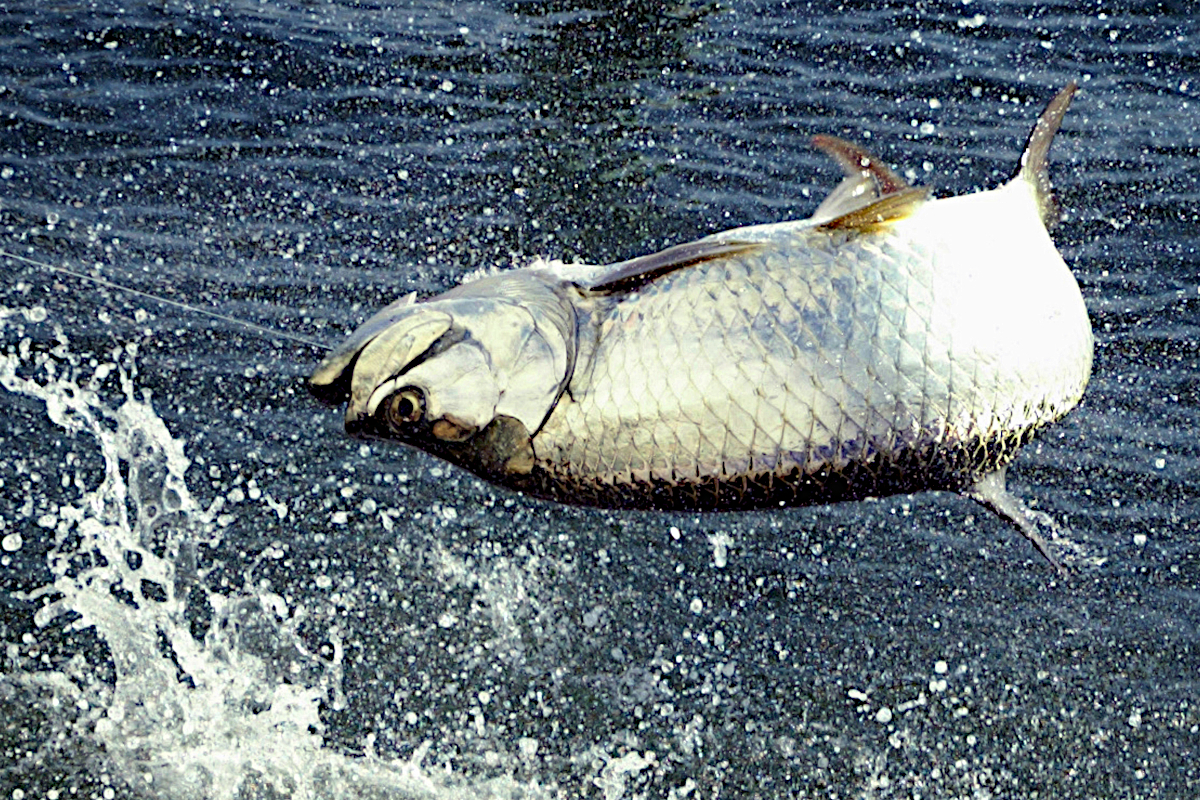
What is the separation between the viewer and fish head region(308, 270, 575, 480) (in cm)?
291

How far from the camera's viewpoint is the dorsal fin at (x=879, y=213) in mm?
3012

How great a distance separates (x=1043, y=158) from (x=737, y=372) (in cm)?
126

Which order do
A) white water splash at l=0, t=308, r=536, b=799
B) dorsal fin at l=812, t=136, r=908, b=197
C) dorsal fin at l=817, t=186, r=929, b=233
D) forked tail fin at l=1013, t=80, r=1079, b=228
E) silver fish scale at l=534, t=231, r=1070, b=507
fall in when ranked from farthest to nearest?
white water splash at l=0, t=308, r=536, b=799, forked tail fin at l=1013, t=80, r=1079, b=228, dorsal fin at l=812, t=136, r=908, b=197, dorsal fin at l=817, t=186, r=929, b=233, silver fish scale at l=534, t=231, r=1070, b=507

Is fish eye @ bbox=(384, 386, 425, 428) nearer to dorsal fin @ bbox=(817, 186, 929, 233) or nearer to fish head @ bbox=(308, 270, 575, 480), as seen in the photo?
fish head @ bbox=(308, 270, 575, 480)

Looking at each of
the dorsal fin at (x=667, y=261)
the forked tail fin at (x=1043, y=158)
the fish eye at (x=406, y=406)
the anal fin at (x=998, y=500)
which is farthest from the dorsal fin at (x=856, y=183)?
the fish eye at (x=406, y=406)

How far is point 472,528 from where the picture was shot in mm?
5160

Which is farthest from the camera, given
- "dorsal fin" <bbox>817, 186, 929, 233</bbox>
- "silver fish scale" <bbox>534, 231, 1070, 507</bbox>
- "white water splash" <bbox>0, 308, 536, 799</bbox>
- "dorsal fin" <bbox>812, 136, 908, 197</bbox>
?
"white water splash" <bbox>0, 308, 536, 799</bbox>

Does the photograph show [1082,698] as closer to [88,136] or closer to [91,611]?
[91,611]

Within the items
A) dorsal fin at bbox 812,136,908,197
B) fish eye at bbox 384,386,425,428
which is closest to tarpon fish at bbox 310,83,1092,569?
fish eye at bbox 384,386,425,428

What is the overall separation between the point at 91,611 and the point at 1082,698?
152 inches

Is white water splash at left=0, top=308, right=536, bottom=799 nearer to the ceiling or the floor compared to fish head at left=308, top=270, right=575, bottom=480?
nearer to the floor

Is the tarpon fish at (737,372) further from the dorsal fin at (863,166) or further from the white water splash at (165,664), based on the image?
the white water splash at (165,664)

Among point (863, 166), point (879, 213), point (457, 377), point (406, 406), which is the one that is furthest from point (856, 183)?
point (406, 406)

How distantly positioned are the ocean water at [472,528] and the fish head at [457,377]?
7.21ft
